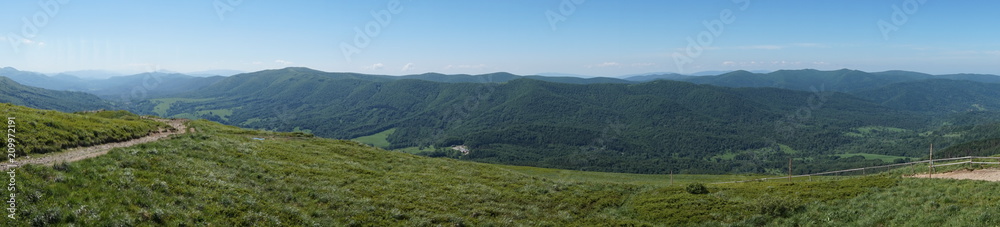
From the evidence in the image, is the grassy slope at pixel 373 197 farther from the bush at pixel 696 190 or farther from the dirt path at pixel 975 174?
the dirt path at pixel 975 174

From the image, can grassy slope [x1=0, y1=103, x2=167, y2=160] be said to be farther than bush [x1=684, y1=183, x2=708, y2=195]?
No

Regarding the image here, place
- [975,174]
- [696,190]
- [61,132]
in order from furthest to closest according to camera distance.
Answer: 1. [696,190]
2. [975,174]
3. [61,132]

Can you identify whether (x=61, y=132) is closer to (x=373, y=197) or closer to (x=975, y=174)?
(x=373, y=197)

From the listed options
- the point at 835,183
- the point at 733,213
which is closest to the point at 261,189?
the point at 733,213

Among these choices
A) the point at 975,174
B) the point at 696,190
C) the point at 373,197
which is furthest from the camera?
the point at 696,190

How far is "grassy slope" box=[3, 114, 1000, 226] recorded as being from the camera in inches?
639

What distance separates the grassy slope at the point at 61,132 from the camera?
22.6 meters

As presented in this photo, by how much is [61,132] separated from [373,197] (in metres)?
19.5

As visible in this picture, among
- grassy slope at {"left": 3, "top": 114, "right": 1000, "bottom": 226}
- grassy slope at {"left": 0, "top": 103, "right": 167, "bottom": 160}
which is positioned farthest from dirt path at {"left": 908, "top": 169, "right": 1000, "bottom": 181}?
grassy slope at {"left": 0, "top": 103, "right": 167, "bottom": 160}

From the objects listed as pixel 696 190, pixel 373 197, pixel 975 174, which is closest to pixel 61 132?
pixel 373 197

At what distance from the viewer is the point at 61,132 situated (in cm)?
2559

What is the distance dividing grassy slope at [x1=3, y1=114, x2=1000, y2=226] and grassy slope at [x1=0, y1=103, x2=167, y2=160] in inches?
126

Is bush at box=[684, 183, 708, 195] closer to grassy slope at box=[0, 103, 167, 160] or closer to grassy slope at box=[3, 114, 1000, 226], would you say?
grassy slope at box=[3, 114, 1000, 226]

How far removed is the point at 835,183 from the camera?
32906 millimetres
